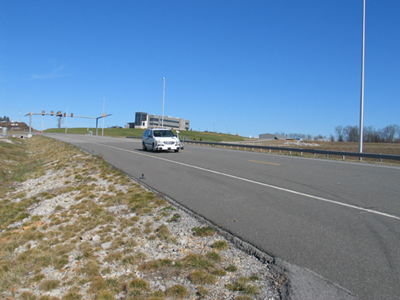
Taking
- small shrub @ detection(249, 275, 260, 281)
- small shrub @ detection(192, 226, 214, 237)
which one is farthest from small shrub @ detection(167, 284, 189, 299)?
small shrub @ detection(192, 226, 214, 237)

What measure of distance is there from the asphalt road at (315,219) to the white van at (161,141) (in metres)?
10.6

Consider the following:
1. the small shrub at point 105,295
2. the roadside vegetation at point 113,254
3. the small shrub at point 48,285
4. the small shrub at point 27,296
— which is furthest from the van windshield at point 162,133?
the small shrub at point 105,295

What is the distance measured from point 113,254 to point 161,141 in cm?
1717

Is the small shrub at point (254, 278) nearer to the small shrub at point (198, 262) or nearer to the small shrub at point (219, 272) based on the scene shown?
the small shrub at point (219, 272)

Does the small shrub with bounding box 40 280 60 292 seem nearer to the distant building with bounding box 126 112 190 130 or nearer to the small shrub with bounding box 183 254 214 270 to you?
the small shrub with bounding box 183 254 214 270

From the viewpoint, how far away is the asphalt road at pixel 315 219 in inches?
143

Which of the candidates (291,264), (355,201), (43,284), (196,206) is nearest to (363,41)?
(355,201)

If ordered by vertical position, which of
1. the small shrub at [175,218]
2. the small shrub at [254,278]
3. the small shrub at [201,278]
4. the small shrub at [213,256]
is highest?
the small shrub at [175,218]

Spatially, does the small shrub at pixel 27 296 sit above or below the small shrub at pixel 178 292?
below

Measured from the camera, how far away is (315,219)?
575 cm

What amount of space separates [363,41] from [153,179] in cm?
1971

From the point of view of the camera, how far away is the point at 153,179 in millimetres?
10422

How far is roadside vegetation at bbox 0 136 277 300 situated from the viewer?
3.66 m

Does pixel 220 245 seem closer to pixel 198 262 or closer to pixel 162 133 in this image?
pixel 198 262
